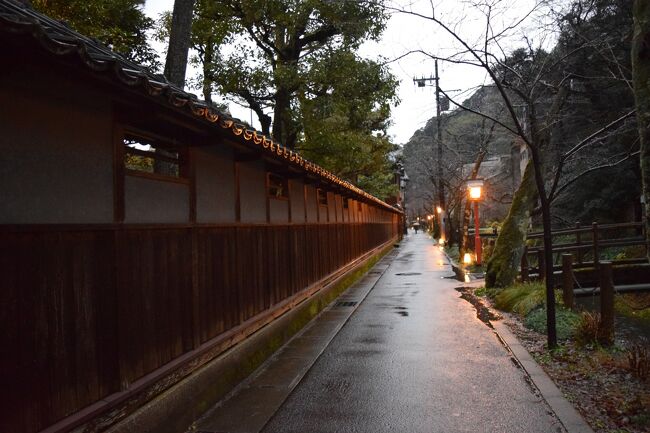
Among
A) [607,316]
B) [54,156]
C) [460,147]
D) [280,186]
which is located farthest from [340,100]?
[460,147]

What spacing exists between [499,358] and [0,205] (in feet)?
23.5

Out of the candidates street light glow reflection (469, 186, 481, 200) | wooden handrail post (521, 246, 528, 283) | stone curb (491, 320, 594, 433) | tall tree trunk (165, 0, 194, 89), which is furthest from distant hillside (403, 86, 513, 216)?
tall tree trunk (165, 0, 194, 89)

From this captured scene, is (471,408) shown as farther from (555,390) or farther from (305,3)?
(305,3)

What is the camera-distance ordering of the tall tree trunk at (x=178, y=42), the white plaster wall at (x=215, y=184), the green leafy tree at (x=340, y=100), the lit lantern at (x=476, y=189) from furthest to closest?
1. the lit lantern at (x=476, y=189)
2. the green leafy tree at (x=340, y=100)
3. the tall tree trunk at (x=178, y=42)
4. the white plaster wall at (x=215, y=184)

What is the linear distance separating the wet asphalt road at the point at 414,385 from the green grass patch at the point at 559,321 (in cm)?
87

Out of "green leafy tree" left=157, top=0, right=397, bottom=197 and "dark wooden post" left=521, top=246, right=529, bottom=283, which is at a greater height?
"green leafy tree" left=157, top=0, right=397, bottom=197

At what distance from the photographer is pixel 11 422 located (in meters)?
3.07

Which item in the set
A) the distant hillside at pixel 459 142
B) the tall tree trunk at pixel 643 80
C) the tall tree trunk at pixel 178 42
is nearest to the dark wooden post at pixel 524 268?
Result: the tall tree trunk at pixel 643 80

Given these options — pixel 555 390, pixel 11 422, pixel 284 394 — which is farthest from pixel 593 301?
pixel 11 422

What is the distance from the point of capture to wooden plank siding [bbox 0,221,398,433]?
10.4 feet

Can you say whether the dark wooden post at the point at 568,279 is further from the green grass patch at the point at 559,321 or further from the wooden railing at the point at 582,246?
the wooden railing at the point at 582,246

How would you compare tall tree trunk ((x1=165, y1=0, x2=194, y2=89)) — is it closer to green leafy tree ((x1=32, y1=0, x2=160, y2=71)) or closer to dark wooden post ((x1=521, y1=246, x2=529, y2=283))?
green leafy tree ((x1=32, y1=0, x2=160, y2=71))

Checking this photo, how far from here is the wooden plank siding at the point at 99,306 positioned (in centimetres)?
318

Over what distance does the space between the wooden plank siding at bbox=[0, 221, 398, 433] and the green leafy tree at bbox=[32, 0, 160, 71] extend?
500 cm
